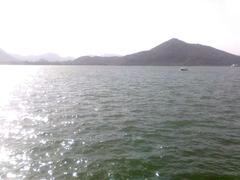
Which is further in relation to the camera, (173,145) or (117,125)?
(117,125)

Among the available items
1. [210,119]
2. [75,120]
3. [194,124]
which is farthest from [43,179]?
[210,119]

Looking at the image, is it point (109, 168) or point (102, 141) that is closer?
point (109, 168)

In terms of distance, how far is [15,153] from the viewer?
797 inches

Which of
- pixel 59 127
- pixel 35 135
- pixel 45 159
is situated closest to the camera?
pixel 45 159

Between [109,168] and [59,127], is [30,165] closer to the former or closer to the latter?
[109,168]

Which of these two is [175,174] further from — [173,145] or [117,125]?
[117,125]

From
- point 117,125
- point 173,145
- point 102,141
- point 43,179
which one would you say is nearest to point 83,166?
point 43,179

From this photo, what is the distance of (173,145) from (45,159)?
35.1 ft

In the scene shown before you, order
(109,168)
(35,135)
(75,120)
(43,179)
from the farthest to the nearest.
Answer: (75,120), (35,135), (109,168), (43,179)

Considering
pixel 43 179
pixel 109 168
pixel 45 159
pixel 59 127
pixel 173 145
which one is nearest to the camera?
pixel 43 179

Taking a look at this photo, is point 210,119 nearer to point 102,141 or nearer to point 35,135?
point 102,141

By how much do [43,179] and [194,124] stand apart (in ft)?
62.2

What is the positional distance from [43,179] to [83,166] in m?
2.98

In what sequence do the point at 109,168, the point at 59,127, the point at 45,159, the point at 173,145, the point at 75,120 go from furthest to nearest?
the point at 75,120, the point at 59,127, the point at 173,145, the point at 45,159, the point at 109,168
